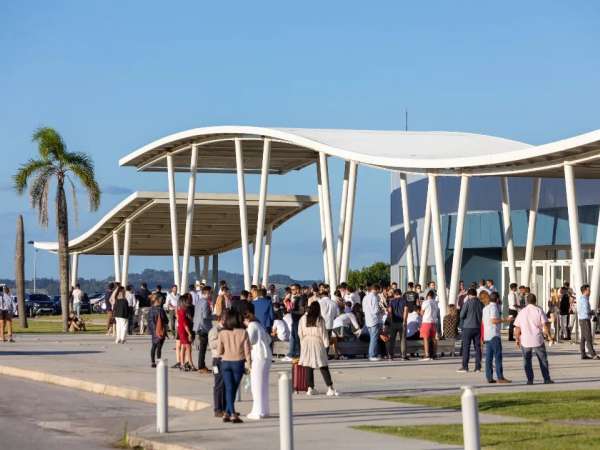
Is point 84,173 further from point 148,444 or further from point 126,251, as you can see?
point 148,444

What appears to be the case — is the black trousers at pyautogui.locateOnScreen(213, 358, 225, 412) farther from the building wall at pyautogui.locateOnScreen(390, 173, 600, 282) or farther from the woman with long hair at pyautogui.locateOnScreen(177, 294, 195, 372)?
the building wall at pyautogui.locateOnScreen(390, 173, 600, 282)

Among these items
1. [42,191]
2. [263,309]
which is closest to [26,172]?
[42,191]

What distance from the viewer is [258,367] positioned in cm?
1889

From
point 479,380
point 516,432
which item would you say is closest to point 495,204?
point 479,380

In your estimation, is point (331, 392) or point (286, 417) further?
point (331, 392)

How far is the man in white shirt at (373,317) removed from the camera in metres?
30.7

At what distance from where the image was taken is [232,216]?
59875 millimetres

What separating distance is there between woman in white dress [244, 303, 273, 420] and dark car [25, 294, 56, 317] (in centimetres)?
6740

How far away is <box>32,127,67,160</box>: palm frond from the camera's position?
5578cm

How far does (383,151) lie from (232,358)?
2524 centimetres

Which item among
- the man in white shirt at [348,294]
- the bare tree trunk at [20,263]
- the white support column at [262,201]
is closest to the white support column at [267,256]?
the white support column at [262,201]

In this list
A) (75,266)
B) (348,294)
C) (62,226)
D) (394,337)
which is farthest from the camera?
(75,266)

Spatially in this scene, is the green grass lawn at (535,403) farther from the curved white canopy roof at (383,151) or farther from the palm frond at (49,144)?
the palm frond at (49,144)

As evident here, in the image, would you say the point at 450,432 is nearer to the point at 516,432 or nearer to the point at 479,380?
the point at 516,432
